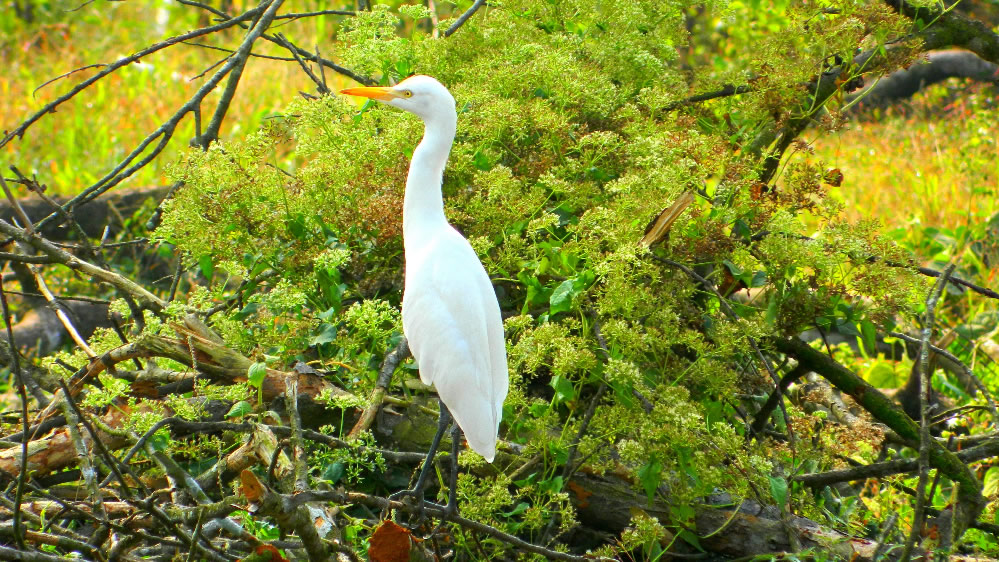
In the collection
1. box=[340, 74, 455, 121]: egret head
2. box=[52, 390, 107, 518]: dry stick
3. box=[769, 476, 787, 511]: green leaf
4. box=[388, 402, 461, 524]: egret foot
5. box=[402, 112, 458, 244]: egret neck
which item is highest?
box=[340, 74, 455, 121]: egret head

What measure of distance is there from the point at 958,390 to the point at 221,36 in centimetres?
926

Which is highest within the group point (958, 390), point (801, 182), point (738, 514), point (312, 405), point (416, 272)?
point (801, 182)

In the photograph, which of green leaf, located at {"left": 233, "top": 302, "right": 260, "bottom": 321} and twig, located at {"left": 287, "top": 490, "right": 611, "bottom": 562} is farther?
green leaf, located at {"left": 233, "top": 302, "right": 260, "bottom": 321}

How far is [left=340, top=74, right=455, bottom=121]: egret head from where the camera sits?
233 cm

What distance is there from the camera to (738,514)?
252 centimetres

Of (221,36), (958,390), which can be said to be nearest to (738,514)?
(958,390)

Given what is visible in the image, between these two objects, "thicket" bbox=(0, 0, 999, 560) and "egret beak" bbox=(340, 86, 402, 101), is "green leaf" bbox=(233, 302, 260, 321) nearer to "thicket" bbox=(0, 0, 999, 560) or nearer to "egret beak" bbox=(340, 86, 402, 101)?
"thicket" bbox=(0, 0, 999, 560)

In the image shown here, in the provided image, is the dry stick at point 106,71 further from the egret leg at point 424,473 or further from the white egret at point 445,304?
the egret leg at point 424,473

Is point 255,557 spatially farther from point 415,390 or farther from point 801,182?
point 801,182

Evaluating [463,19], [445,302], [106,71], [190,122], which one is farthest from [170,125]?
[190,122]

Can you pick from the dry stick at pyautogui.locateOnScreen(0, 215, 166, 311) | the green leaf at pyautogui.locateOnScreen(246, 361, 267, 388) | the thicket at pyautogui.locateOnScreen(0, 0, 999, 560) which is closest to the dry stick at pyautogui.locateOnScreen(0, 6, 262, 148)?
the thicket at pyautogui.locateOnScreen(0, 0, 999, 560)

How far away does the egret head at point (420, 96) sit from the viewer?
2328 mm

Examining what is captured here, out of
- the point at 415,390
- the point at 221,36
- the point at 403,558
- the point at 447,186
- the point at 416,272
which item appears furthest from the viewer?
the point at 221,36

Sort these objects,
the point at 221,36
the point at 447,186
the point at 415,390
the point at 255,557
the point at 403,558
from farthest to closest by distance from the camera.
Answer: the point at 221,36 → the point at 447,186 → the point at 415,390 → the point at 403,558 → the point at 255,557
